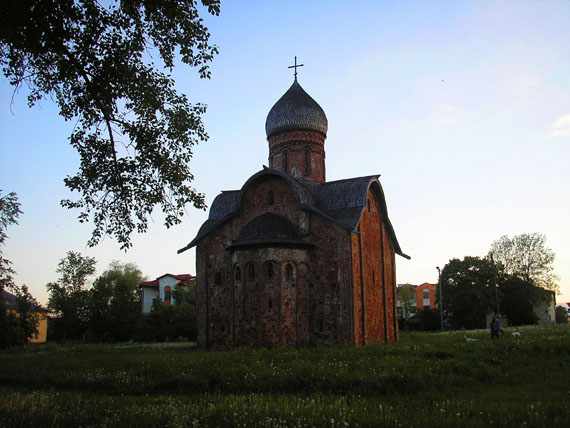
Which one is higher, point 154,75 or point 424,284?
point 154,75

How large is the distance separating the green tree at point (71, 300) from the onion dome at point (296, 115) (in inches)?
861

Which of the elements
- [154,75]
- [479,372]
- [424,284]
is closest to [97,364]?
[154,75]

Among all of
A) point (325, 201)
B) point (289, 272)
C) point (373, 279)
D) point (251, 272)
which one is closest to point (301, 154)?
point (325, 201)

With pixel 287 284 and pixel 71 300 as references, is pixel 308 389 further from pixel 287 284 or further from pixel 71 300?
pixel 71 300

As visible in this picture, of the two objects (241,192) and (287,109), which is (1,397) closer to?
(241,192)

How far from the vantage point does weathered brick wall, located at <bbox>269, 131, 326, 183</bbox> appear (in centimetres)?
2277

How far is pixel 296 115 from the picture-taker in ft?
75.6

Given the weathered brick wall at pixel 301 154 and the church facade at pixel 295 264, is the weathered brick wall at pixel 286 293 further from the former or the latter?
the weathered brick wall at pixel 301 154

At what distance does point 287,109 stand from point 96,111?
13958 millimetres

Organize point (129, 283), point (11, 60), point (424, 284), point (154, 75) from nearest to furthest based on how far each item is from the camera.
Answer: point (11, 60), point (154, 75), point (129, 283), point (424, 284)

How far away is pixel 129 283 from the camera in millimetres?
44625

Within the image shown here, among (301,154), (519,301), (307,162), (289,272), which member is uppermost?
(301,154)

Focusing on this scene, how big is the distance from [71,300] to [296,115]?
23.7 meters

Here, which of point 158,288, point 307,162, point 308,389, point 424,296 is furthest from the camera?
point 424,296
